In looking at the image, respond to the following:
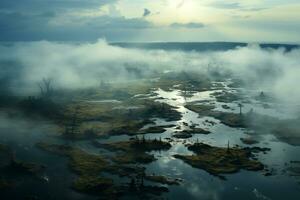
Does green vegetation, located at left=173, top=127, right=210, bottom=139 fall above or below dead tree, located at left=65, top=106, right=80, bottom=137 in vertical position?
below

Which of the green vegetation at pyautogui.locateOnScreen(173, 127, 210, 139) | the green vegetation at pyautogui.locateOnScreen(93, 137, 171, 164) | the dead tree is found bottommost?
the green vegetation at pyautogui.locateOnScreen(173, 127, 210, 139)

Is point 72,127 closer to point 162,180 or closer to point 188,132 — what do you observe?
point 188,132

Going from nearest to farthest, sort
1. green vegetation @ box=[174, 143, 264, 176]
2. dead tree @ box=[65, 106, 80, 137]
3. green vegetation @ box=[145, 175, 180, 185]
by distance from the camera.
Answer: green vegetation @ box=[145, 175, 180, 185], green vegetation @ box=[174, 143, 264, 176], dead tree @ box=[65, 106, 80, 137]

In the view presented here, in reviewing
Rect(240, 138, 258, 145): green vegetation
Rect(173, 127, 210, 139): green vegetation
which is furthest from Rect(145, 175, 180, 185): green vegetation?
Rect(240, 138, 258, 145): green vegetation

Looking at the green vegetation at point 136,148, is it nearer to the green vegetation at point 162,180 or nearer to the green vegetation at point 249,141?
the green vegetation at point 162,180

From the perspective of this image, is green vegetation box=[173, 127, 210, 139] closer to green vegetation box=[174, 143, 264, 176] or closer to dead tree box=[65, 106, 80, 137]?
green vegetation box=[174, 143, 264, 176]

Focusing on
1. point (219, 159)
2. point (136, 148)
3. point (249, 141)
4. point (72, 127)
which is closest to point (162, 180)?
point (219, 159)

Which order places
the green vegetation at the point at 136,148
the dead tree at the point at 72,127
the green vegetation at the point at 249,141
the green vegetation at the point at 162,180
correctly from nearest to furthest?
1. the green vegetation at the point at 162,180
2. the green vegetation at the point at 136,148
3. the green vegetation at the point at 249,141
4. the dead tree at the point at 72,127

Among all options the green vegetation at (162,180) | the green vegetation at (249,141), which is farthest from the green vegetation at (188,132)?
the green vegetation at (162,180)

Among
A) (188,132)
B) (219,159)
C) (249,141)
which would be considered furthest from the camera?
(188,132)

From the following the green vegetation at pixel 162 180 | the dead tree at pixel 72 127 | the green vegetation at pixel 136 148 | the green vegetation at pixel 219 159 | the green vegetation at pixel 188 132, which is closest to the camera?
the green vegetation at pixel 162 180

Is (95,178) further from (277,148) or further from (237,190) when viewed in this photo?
(277,148)

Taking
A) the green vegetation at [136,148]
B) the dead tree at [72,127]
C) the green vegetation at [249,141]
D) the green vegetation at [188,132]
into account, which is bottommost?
the green vegetation at [249,141]
